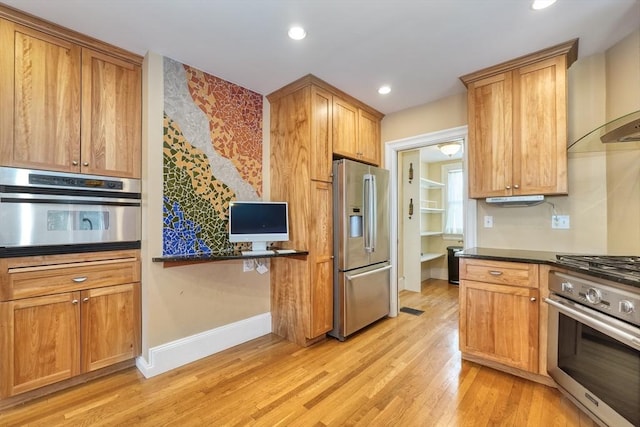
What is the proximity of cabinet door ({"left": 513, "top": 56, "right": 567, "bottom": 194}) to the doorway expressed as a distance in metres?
0.55

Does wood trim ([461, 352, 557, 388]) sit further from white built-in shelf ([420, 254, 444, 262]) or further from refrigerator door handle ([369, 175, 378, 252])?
white built-in shelf ([420, 254, 444, 262])

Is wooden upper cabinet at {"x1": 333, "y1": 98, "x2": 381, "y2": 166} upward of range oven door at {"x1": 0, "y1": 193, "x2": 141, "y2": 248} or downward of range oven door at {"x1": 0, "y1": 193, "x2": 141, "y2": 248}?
upward

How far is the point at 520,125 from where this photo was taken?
2.42 meters

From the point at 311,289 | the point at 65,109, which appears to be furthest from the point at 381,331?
the point at 65,109

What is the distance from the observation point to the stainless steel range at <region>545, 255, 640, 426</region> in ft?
4.75

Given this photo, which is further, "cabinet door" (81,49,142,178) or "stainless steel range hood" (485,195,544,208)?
"stainless steel range hood" (485,195,544,208)

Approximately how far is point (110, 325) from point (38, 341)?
15.8 inches

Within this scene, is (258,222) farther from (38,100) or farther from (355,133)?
(38,100)

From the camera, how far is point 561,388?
6.23 ft

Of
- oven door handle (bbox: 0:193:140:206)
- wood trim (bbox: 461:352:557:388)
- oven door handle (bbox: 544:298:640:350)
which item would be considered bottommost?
wood trim (bbox: 461:352:557:388)

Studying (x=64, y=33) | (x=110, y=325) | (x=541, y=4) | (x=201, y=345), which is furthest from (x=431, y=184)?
(x=64, y=33)

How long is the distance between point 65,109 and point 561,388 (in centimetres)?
399

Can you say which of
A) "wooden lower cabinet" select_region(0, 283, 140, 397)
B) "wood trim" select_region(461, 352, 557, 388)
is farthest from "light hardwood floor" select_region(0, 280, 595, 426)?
"wooden lower cabinet" select_region(0, 283, 140, 397)

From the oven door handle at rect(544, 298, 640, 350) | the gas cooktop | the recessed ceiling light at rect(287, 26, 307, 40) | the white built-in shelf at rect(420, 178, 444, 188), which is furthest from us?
the white built-in shelf at rect(420, 178, 444, 188)
